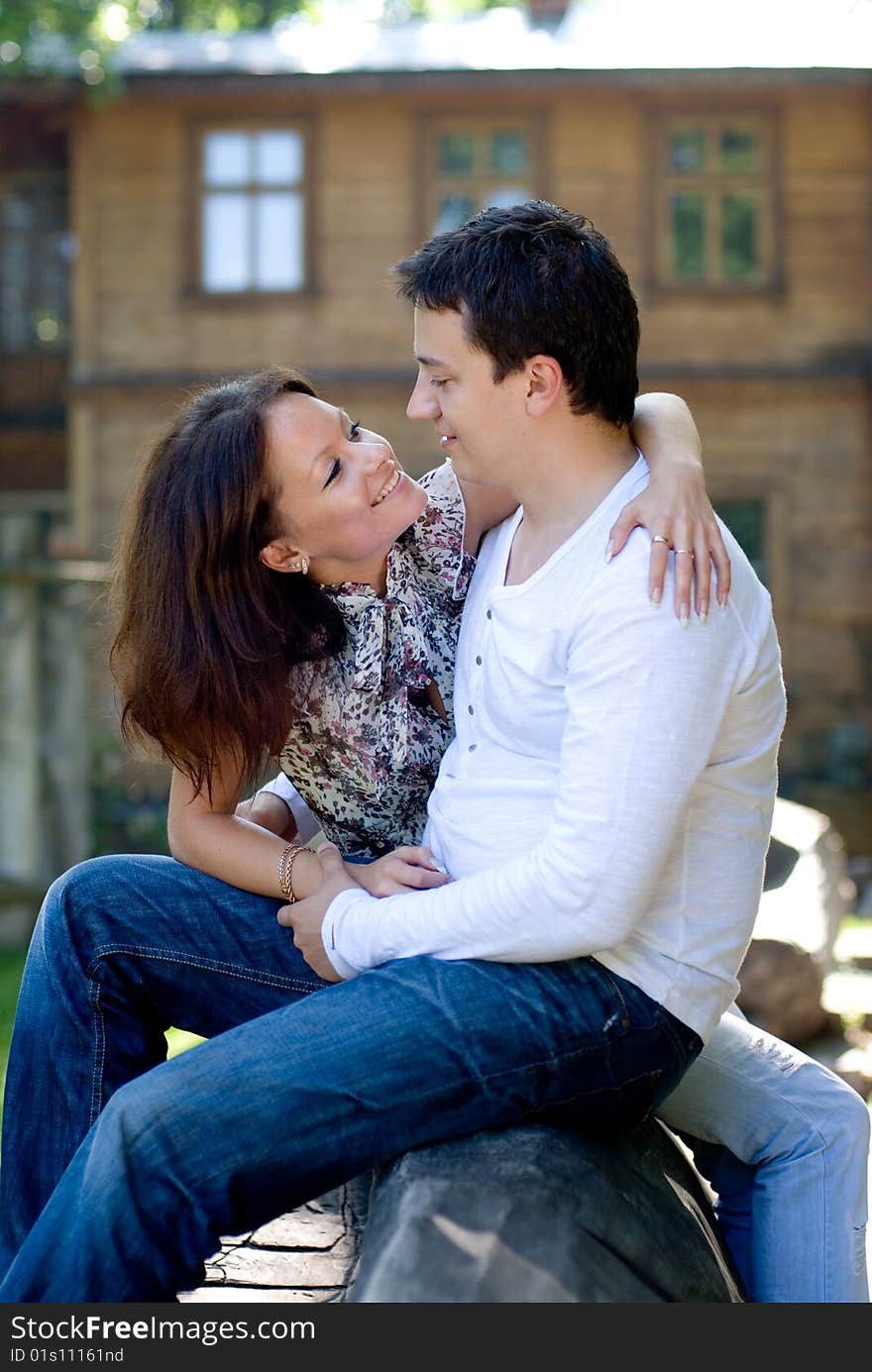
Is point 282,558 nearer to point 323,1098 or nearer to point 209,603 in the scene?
point 209,603

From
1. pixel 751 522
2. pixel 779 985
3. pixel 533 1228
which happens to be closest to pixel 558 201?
pixel 751 522

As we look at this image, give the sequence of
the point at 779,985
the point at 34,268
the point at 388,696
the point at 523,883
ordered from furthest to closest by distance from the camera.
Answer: the point at 34,268, the point at 779,985, the point at 388,696, the point at 523,883

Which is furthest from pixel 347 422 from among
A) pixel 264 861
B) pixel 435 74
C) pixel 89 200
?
pixel 89 200

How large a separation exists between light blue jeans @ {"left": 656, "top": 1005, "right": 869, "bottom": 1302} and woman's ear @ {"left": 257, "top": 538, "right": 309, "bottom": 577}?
3.29 feet

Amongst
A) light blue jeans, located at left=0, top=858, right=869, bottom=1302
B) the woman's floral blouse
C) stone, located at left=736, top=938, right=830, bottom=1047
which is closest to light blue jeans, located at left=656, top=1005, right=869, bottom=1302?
light blue jeans, located at left=0, top=858, right=869, bottom=1302

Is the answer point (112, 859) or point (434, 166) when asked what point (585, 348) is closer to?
point (112, 859)

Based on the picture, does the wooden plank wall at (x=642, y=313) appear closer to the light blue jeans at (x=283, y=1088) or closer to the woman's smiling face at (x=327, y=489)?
the woman's smiling face at (x=327, y=489)

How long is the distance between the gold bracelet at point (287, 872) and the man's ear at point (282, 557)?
45cm

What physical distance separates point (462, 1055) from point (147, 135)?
41.2ft

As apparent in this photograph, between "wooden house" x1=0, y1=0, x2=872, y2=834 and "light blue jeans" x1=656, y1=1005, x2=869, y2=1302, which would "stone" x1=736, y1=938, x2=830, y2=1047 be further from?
"wooden house" x1=0, y1=0, x2=872, y2=834

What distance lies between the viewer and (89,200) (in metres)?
13.5

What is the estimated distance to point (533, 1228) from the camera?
1.97 metres

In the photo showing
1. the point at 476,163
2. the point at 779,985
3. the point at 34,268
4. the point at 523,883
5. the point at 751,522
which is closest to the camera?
the point at 523,883

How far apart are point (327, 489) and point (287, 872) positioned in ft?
2.01
